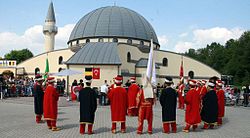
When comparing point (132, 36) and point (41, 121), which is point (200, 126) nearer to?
point (41, 121)

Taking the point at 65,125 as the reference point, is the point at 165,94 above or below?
above

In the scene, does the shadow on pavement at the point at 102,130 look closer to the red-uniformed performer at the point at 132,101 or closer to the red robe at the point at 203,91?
the red-uniformed performer at the point at 132,101

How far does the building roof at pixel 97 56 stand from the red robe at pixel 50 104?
24551 mm

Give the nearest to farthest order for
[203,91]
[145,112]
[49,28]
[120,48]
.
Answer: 1. [145,112]
2. [203,91]
3. [120,48]
4. [49,28]

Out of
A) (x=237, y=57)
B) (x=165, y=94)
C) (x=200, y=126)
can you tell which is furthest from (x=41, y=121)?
(x=237, y=57)

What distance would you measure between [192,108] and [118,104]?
2.71 metres

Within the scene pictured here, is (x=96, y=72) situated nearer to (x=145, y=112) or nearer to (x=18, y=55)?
(x=145, y=112)

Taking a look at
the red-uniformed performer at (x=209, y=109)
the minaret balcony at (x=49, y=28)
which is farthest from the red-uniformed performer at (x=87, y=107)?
the minaret balcony at (x=49, y=28)

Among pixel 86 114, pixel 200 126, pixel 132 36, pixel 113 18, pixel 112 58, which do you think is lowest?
pixel 200 126

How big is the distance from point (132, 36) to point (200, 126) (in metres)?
35.5

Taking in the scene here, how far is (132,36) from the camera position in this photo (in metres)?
47.1

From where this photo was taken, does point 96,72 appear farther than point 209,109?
Yes

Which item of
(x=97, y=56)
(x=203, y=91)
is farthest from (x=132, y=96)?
(x=97, y=56)

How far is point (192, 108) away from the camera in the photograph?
1106 centimetres
